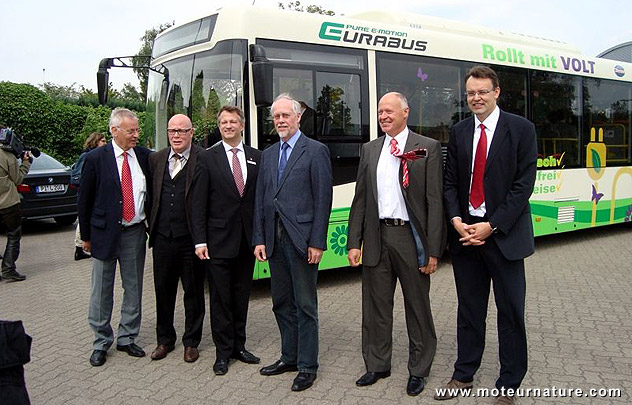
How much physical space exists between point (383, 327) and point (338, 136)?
10.1 ft

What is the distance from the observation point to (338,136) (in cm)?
671

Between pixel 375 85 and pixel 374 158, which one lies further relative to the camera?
pixel 375 85

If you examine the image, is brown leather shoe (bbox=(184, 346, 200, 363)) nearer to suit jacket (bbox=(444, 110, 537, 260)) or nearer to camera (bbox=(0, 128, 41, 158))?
suit jacket (bbox=(444, 110, 537, 260))

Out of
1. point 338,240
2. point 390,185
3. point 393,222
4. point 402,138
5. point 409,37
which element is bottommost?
point 338,240

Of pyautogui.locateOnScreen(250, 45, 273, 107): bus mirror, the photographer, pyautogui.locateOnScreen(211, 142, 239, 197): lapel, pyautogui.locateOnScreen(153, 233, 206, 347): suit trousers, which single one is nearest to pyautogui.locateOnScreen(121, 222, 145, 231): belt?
pyautogui.locateOnScreen(153, 233, 206, 347): suit trousers

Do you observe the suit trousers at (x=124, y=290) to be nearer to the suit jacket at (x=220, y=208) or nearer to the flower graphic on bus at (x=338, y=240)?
the suit jacket at (x=220, y=208)

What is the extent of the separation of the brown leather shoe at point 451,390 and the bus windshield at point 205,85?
346 cm

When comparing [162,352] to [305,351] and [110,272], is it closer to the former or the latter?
[110,272]

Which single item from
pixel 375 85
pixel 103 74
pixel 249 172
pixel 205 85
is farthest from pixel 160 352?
pixel 375 85

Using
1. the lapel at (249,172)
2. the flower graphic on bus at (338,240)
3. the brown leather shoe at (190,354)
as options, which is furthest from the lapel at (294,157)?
the flower graphic on bus at (338,240)

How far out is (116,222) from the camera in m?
4.61

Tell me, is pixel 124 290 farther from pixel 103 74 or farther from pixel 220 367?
pixel 103 74

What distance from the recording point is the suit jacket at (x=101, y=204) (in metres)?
4.59

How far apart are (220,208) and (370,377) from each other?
5.46 ft
